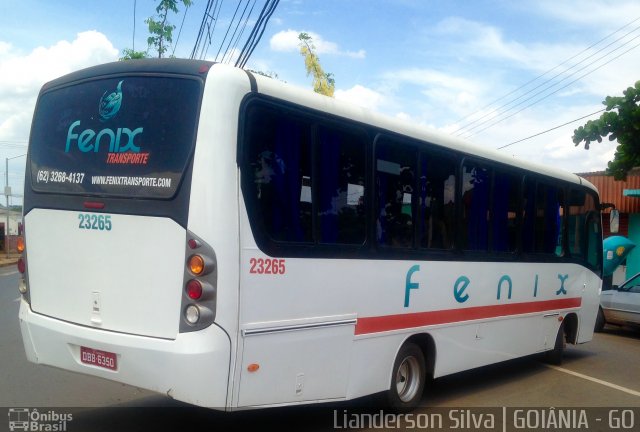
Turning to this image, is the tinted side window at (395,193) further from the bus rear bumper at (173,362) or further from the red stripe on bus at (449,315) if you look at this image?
the bus rear bumper at (173,362)

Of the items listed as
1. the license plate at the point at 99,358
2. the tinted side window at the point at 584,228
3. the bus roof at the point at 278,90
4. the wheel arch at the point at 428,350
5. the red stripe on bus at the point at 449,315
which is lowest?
the wheel arch at the point at 428,350

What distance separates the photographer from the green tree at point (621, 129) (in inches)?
728

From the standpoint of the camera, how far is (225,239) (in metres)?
5.04

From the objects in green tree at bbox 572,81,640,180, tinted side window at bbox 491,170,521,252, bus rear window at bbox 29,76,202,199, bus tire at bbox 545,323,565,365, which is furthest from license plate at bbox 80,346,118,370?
green tree at bbox 572,81,640,180

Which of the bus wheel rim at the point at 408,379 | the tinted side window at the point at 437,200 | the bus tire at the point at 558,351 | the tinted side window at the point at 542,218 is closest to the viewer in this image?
the bus wheel rim at the point at 408,379

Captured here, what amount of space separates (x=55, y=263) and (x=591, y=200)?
9379 mm

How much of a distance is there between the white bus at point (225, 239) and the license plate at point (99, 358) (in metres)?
0.01

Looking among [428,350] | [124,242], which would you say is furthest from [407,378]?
[124,242]

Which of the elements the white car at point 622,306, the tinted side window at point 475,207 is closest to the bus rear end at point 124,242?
the tinted side window at point 475,207

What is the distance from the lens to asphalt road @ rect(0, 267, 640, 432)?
670 cm

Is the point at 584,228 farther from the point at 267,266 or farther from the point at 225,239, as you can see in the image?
the point at 225,239

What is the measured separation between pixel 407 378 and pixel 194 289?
3.34 m

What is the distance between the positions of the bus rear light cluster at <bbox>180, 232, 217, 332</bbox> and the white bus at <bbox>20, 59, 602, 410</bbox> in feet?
0.04

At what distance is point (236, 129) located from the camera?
519 centimetres
